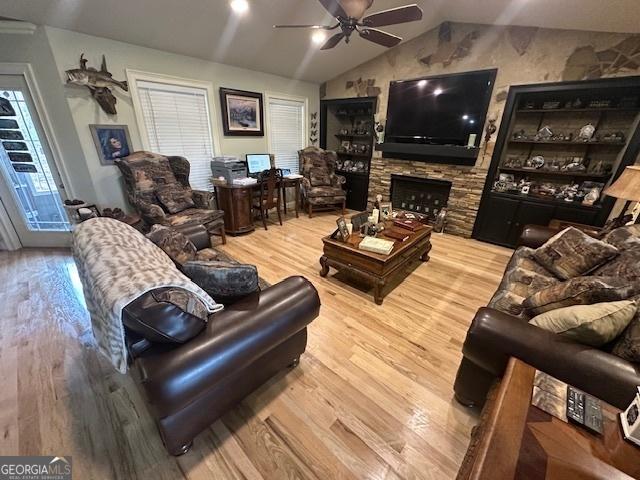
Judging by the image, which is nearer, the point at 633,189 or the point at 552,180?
the point at 633,189

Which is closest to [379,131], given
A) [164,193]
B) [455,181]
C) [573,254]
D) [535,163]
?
[455,181]

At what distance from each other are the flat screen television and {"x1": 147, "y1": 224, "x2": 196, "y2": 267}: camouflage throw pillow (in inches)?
149

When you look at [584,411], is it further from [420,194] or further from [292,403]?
[420,194]

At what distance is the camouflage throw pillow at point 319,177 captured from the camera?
15.9 feet

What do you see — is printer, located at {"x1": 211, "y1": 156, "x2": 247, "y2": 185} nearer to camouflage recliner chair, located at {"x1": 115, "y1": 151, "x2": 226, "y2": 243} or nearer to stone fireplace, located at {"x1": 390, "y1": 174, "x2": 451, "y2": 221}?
camouflage recliner chair, located at {"x1": 115, "y1": 151, "x2": 226, "y2": 243}

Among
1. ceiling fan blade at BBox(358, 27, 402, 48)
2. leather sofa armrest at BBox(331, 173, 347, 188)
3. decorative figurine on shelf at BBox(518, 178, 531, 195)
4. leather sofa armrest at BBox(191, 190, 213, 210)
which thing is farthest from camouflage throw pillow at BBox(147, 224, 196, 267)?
decorative figurine on shelf at BBox(518, 178, 531, 195)

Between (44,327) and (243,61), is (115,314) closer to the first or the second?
(44,327)

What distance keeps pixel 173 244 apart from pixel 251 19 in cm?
286

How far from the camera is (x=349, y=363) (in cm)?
176

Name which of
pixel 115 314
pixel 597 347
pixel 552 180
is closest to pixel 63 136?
pixel 115 314

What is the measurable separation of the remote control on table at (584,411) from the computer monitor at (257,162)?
404 cm

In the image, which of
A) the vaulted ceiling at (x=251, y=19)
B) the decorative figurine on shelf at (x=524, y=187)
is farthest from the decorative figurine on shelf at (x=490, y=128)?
the vaulted ceiling at (x=251, y=19)

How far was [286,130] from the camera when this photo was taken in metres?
4.84

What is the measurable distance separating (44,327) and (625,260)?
4081 mm
